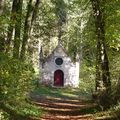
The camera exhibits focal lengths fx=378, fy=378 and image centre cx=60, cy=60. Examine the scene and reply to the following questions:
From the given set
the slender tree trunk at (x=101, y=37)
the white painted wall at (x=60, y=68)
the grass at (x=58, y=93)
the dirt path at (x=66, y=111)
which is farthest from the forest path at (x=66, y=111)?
the white painted wall at (x=60, y=68)

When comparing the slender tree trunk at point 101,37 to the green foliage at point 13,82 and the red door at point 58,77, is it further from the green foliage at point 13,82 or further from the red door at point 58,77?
the red door at point 58,77

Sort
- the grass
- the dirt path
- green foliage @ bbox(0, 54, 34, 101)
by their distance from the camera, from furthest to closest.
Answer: the grass → the dirt path → green foliage @ bbox(0, 54, 34, 101)

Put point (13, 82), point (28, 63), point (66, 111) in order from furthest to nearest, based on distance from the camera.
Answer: point (66, 111)
point (28, 63)
point (13, 82)

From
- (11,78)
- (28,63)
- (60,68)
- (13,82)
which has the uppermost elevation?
(60,68)

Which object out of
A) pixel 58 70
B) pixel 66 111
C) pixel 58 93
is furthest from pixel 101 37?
pixel 58 70

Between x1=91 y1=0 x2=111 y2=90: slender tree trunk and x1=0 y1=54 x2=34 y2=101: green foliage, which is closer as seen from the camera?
x1=0 y1=54 x2=34 y2=101: green foliage

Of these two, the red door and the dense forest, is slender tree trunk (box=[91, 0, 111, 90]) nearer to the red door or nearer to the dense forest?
the dense forest

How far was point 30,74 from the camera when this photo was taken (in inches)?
807

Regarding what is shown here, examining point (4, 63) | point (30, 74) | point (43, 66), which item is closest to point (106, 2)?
point (30, 74)

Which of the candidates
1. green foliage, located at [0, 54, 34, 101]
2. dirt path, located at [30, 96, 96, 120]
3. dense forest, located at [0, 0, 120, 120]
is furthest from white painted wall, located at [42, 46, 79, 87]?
green foliage, located at [0, 54, 34, 101]

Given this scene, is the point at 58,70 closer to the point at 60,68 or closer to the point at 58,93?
the point at 60,68

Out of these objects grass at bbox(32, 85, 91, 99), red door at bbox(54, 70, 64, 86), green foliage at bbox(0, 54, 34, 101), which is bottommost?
grass at bbox(32, 85, 91, 99)

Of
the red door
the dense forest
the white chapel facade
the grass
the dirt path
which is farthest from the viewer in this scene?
the red door

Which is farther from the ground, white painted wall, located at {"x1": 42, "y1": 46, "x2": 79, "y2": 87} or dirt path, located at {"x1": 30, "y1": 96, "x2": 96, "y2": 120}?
white painted wall, located at {"x1": 42, "y1": 46, "x2": 79, "y2": 87}
